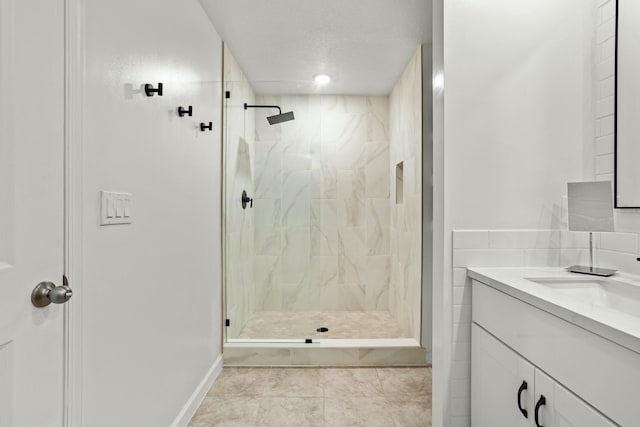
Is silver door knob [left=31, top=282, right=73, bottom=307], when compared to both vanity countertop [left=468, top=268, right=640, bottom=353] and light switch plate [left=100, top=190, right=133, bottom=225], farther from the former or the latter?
vanity countertop [left=468, top=268, right=640, bottom=353]

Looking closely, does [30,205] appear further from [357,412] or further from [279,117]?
[279,117]

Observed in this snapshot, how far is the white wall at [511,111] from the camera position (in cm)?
165

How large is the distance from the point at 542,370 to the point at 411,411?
1183mm

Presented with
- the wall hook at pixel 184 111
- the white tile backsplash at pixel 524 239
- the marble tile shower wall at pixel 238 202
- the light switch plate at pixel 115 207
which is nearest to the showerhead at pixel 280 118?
the marble tile shower wall at pixel 238 202

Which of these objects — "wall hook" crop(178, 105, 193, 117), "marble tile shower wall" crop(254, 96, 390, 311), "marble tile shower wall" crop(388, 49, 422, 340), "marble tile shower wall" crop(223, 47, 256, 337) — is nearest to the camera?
"wall hook" crop(178, 105, 193, 117)

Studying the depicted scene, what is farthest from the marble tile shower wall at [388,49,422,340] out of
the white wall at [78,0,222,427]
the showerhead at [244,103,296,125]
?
the white wall at [78,0,222,427]

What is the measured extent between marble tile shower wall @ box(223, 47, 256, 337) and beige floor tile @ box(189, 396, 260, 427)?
615 mm

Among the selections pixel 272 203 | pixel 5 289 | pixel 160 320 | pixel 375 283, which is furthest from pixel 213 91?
pixel 375 283

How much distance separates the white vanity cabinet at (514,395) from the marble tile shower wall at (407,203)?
1299mm

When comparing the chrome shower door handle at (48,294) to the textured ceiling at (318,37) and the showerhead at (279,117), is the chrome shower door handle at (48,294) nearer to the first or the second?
the textured ceiling at (318,37)

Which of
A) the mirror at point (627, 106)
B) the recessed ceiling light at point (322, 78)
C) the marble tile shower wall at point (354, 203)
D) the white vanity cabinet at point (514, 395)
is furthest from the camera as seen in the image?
the marble tile shower wall at point (354, 203)

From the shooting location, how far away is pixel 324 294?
394cm

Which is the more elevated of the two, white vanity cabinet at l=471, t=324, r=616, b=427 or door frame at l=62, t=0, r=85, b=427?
door frame at l=62, t=0, r=85, b=427

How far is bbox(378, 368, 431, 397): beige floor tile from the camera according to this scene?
2.31 m
